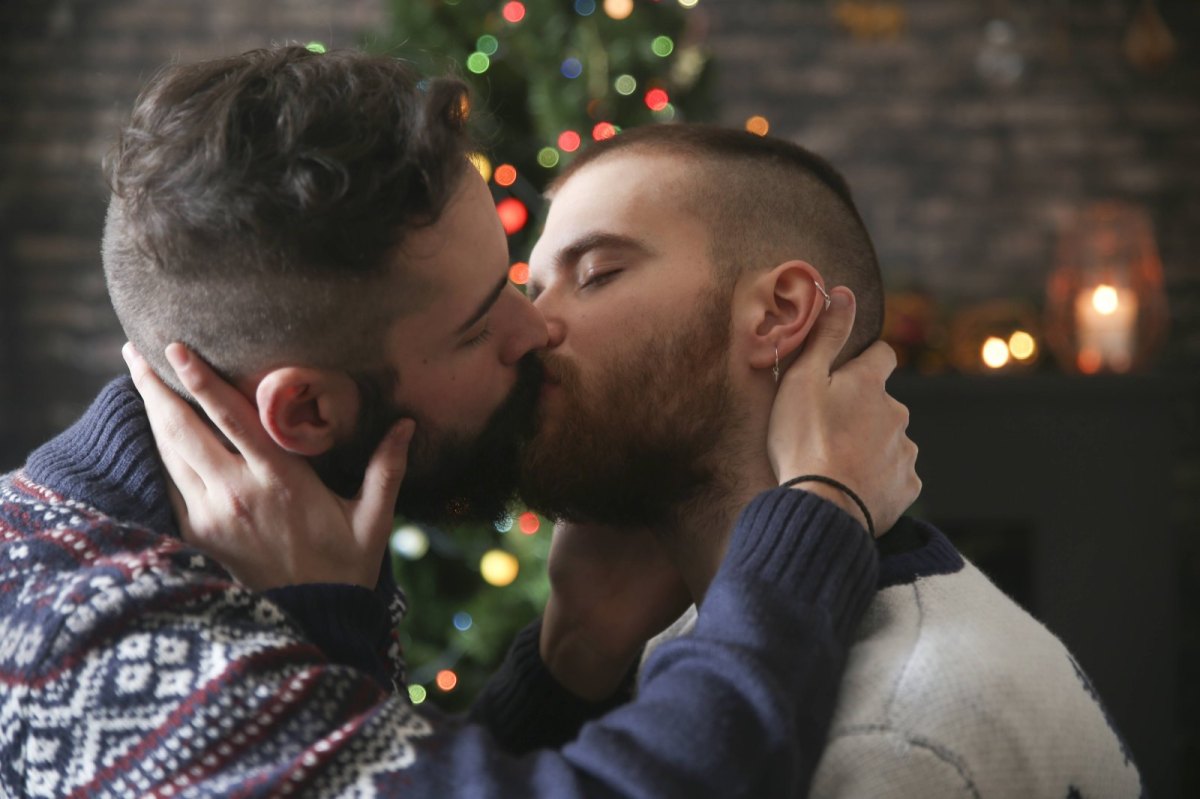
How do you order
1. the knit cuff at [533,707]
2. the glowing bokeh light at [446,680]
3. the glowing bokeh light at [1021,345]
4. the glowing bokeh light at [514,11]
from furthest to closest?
the glowing bokeh light at [1021,345] → the glowing bokeh light at [446,680] → the glowing bokeh light at [514,11] → the knit cuff at [533,707]

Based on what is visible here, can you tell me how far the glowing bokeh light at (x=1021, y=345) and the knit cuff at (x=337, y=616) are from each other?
112 inches

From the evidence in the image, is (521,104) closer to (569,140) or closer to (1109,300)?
(569,140)

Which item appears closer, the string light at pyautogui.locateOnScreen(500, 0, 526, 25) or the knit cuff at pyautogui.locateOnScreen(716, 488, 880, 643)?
the knit cuff at pyautogui.locateOnScreen(716, 488, 880, 643)

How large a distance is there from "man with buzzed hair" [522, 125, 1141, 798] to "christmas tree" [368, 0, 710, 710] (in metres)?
1.00

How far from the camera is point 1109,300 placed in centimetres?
348

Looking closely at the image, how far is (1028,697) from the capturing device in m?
1.06

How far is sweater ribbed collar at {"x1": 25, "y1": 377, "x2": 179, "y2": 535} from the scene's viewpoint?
111cm

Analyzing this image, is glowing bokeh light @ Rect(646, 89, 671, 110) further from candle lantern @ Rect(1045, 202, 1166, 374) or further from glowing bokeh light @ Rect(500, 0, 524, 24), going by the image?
candle lantern @ Rect(1045, 202, 1166, 374)

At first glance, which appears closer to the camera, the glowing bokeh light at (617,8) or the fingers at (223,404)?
the fingers at (223,404)

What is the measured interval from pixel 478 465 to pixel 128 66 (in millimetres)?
3093

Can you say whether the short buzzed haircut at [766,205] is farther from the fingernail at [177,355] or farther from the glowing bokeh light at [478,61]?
the glowing bokeh light at [478,61]

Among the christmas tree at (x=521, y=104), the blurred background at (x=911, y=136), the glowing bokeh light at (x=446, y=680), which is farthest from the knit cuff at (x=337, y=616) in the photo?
the blurred background at (x=911, y=136)

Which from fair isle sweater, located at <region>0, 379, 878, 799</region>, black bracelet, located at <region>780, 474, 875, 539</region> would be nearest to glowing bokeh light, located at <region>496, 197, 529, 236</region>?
black bracelet, located at <region>780, 474, 875, 539</region>

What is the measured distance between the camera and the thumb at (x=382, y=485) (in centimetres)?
118
